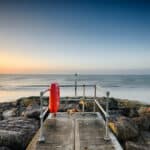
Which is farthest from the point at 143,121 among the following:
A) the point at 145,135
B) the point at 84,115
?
the point at 84,115

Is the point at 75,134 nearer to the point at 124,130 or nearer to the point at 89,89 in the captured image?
the point at 124,130

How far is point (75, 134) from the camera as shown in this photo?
4312mm

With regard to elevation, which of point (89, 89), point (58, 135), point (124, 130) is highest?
point (58, 135)

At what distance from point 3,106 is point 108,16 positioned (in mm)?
8432

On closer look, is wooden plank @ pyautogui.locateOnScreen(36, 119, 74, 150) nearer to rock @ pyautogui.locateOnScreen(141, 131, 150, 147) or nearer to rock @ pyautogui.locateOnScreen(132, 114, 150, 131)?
rock @ pyautogui.locateOnScreen(141, 131, 150, 147)

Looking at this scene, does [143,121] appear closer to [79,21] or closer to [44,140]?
[44,140]

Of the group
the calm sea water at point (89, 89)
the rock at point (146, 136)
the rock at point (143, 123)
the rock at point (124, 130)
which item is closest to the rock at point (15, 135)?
the calm sea water at point (89, 89)

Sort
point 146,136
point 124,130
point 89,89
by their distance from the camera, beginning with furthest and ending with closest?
point 89,89 → point 146,136 → point 124,130

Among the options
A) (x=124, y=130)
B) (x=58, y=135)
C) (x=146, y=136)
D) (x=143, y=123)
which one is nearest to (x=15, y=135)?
(x=58, y=135)

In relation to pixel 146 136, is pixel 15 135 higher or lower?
higher

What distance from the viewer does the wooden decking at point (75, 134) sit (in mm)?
3700

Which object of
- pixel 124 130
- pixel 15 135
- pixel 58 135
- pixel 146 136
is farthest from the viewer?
pixel 146 136

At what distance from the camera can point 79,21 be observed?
12758mm

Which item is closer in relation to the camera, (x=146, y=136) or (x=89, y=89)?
(x=146, y=136)
